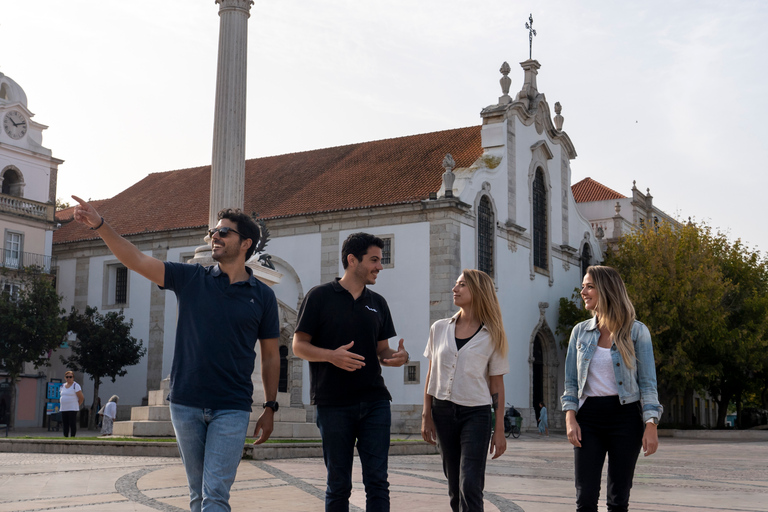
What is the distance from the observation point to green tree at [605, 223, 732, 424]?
3428 centimetres

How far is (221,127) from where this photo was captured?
768 inches

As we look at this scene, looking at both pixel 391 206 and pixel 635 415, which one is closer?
pixel 635 415

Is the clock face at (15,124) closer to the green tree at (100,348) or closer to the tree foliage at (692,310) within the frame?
the green tree at (100,348)

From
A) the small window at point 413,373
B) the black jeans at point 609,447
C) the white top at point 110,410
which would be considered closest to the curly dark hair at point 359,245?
the black jeans at point 609,447

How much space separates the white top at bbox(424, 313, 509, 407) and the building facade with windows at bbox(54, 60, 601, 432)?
25.5 metres

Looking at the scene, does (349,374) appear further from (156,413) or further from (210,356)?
(156,413)

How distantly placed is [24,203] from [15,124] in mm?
3398

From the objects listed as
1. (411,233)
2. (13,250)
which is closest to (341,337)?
(411,233)

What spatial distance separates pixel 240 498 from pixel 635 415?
13.7 ft

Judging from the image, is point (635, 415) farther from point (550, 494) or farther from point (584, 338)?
point (550, 494)

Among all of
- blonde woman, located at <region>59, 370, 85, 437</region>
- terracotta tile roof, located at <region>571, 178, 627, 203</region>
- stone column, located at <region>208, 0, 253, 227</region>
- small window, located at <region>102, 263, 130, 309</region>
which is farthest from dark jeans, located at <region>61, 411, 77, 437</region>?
terracotta tile roof, located at <region>571, 178, 627, 203</region>

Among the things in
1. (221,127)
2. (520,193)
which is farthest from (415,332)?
(221,127)

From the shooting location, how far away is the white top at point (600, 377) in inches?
219

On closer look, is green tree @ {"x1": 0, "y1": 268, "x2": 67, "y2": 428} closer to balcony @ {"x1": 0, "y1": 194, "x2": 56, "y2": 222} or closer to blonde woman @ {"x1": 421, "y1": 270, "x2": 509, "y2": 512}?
balcony @ {"x1": 0, "y1": 194, "x2": 56, "y2": 222}
